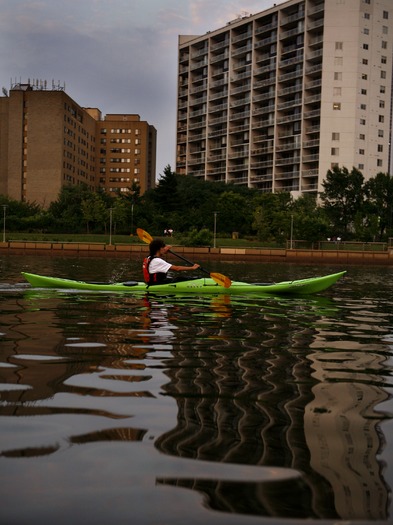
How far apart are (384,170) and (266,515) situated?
90652mm

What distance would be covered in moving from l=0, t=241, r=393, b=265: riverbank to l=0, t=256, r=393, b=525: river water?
148 feet

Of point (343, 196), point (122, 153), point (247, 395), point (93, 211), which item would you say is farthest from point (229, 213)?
point (247, 395)

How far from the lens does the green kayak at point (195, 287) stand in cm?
1459

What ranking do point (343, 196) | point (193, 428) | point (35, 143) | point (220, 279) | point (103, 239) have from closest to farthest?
point (193, 428), point (220, 279), point (103, 239), point (343, 196), point (35, 143)

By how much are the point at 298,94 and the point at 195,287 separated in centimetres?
8011

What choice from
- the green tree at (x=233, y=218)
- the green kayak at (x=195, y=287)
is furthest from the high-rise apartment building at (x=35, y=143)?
the green kayak at (x=195, y=287)

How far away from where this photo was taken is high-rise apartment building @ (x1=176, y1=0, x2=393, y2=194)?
278ft

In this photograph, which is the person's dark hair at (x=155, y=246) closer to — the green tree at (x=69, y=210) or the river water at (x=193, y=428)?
the river water at (x=193, y=428)

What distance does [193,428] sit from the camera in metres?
→ 4.13

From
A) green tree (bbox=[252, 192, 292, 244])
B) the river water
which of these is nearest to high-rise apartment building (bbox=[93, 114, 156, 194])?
green tree (bbox=[252, 192, 292, 244])

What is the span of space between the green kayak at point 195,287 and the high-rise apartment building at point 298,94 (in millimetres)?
72328

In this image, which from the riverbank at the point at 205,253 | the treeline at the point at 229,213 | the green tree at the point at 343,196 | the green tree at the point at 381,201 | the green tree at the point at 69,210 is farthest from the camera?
the green tree at the point at 69,210

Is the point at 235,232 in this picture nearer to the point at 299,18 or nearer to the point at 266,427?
the point at 299,18

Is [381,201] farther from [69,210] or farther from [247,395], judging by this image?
[247,395]
